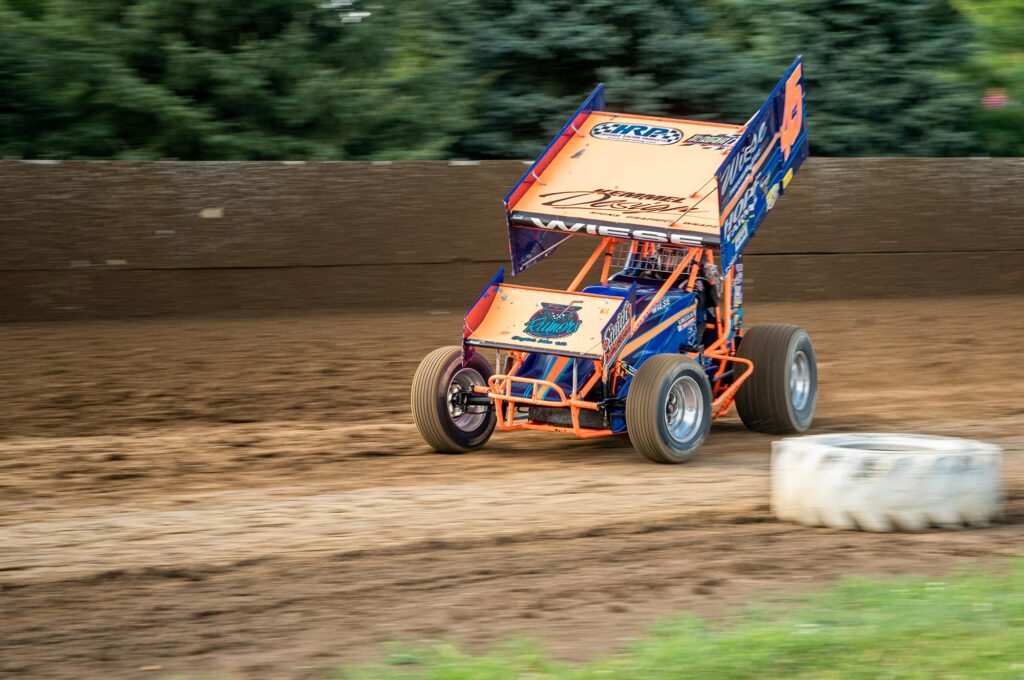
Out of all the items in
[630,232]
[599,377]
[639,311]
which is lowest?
[599,377]

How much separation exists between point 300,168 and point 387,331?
1.94 m

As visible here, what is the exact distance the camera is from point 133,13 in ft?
46.6

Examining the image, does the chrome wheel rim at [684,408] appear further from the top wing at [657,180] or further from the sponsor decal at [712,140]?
the sponsor decal at [712,140]

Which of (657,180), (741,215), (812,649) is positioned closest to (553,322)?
(657,180)

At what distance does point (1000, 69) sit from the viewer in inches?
811

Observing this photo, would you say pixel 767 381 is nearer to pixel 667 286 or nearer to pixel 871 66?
pixel 667 286

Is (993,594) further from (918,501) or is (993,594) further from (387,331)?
(387,331)

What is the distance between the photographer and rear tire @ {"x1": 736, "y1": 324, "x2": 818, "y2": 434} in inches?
375

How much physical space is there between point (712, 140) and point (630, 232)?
1087 millimetres

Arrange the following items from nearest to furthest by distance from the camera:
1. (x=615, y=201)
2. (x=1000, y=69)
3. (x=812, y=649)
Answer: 1. (x=812, y=649)
2. (x=615, y=201)
3. (x=1000, y=69)

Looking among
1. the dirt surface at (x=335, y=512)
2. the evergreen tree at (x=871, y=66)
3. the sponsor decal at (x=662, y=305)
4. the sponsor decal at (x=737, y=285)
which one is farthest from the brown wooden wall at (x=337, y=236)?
the sponsor decal at (x=662, y=305)

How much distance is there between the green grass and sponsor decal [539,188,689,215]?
4374 mm

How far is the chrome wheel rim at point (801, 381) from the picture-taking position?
9.91 metres

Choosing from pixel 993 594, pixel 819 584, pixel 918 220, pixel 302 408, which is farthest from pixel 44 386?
pixel 918 220
